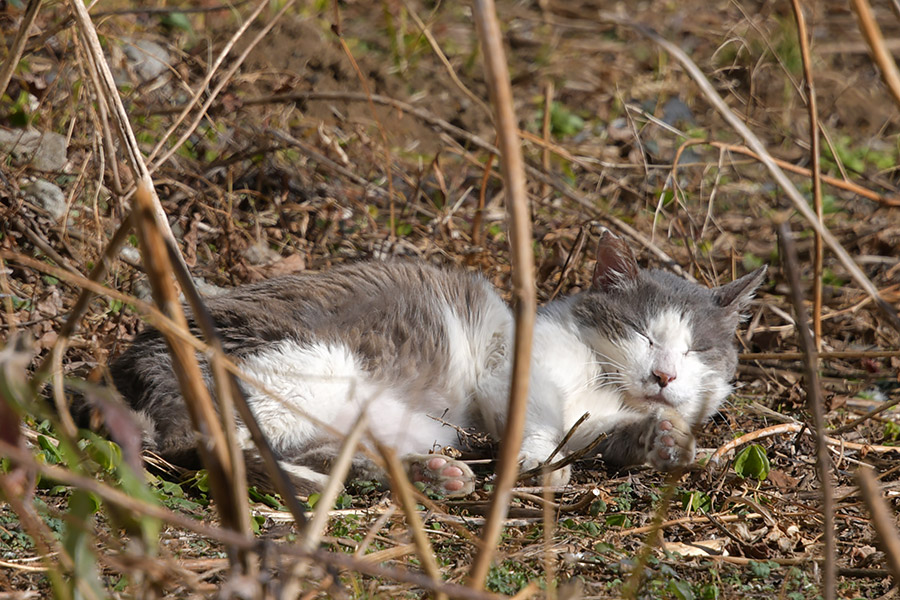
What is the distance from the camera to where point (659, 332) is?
3.11 m

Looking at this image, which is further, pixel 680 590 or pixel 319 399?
pixel 319 399

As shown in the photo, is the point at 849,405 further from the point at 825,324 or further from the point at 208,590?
the point at 208,590

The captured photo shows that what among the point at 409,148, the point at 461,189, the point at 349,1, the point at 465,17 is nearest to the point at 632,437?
the point at 461,189

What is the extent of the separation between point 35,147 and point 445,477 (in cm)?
238

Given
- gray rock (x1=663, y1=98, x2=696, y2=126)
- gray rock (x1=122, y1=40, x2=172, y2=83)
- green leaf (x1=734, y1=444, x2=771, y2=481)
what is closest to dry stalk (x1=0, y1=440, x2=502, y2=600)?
green leaf (x1=734, y1=444, x2=771, y2=481)

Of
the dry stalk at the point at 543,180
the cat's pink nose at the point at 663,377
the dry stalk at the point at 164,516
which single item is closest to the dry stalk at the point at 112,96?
the dry stalk at the point at 164,516

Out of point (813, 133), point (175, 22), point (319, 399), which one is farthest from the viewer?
point (175, 22)

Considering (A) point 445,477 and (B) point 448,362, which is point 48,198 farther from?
(A) point 445,477

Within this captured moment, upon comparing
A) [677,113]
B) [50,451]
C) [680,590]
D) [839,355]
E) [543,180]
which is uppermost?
[677,113]

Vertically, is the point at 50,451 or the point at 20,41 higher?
the point at 20,41

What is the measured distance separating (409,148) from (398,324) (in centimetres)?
234

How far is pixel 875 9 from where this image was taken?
7348 mm

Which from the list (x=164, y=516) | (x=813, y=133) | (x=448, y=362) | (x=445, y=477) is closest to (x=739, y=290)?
(x=813, y=133)

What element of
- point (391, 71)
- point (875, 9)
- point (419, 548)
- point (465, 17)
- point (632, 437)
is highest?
point (875, 9)
